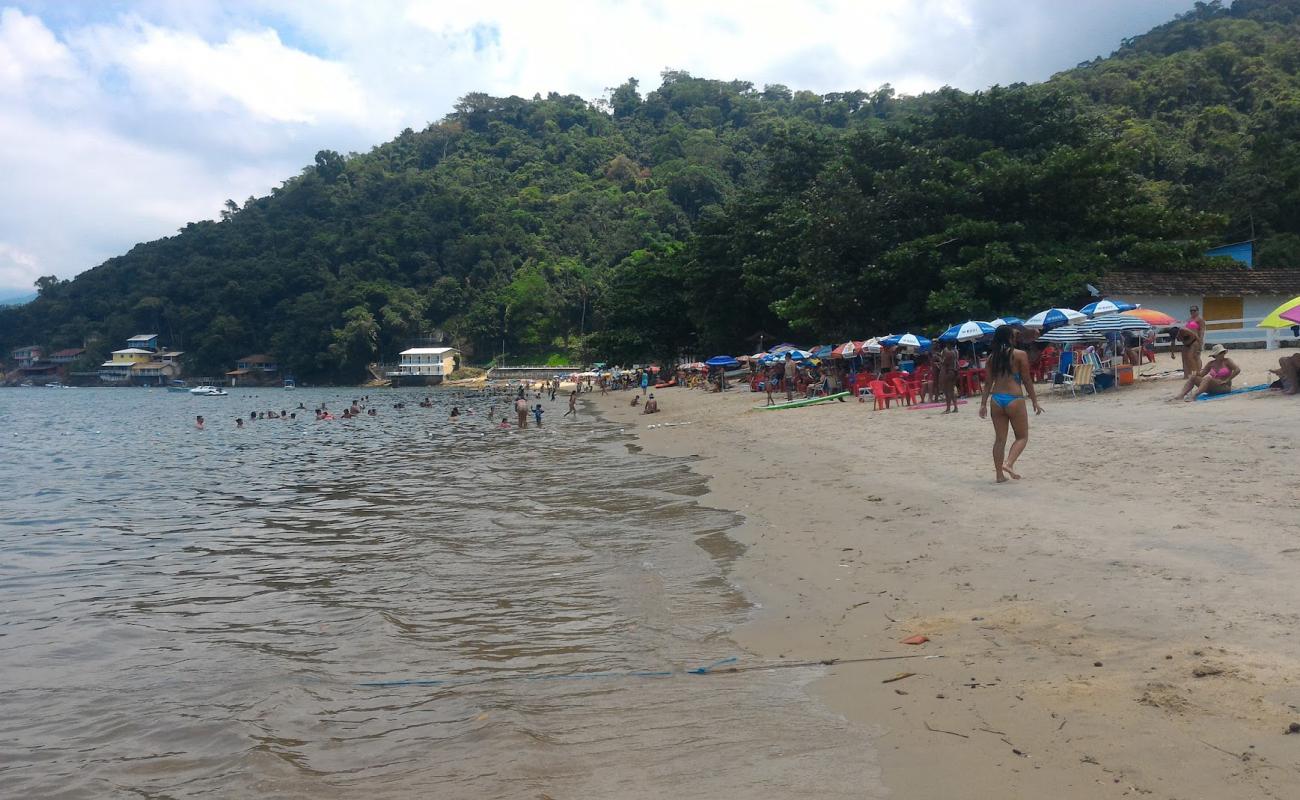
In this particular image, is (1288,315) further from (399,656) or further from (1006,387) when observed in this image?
(399,656)

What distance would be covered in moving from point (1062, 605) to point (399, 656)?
4278mm

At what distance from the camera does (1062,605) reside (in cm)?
474

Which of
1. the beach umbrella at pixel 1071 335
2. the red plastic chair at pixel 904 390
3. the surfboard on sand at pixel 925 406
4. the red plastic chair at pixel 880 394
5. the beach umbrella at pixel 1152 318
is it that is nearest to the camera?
the beach umbrella at pixel 1152 318

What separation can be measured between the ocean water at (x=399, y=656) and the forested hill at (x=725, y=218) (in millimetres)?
19662

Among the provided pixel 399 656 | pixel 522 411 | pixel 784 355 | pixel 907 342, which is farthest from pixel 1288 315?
pixel 522 411

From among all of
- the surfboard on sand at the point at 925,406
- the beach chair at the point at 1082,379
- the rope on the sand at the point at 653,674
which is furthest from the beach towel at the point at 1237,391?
the rope on the sand at the point at 653,674

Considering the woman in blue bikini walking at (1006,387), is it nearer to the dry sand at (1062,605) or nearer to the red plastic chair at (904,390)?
the dry sand at (1062,605)

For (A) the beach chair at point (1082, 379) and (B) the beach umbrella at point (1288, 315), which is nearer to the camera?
(B) the beach umbrella at point (1288, 315)

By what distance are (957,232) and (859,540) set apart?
21.8 m

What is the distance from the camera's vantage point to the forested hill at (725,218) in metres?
27.5

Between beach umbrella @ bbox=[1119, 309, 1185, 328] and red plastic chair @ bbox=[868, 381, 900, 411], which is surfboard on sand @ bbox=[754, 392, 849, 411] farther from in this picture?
beach umbrella @ bbox=[1119, 309, 1185, 328]

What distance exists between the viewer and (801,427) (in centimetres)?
1780

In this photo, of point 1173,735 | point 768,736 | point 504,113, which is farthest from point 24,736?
point 504,113

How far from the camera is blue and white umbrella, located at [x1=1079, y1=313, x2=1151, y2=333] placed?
56.3 ft
